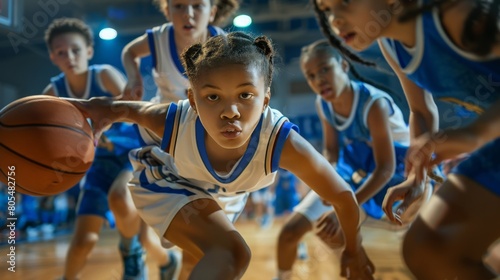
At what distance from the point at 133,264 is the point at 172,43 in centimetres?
85

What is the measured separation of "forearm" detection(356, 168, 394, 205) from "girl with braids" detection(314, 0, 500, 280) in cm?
49

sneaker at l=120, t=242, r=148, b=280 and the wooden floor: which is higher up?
sneaker at l=120, t=242, r=148, b=280

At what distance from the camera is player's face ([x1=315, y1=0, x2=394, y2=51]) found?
108cm

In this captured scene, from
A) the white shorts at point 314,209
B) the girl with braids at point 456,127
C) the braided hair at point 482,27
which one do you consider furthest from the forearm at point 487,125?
the white shorts at point 314,209

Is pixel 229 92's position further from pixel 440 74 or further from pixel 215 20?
pixel 215 20

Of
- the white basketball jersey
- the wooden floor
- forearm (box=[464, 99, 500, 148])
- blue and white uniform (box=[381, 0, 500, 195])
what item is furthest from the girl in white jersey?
forearm (box=[464, 99, 500, 148])

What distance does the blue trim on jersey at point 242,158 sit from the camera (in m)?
1.20

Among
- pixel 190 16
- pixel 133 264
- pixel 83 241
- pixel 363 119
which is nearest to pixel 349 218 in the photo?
pixel 363 119

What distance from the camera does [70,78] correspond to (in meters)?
2.20

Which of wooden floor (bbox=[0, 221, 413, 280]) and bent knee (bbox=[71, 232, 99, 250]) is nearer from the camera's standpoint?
bent knee (bbox=[71, 232, 99, 250])

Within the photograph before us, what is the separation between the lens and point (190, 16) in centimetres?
170

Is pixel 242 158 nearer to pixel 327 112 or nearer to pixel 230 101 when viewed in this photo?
pixel 230 101

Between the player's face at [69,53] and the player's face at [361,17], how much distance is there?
139 centimetres

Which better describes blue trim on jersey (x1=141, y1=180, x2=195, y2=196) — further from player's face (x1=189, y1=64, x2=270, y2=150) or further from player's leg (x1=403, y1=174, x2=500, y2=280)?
player's leg (x1=403, y1=174, x2=500, y2=280)
